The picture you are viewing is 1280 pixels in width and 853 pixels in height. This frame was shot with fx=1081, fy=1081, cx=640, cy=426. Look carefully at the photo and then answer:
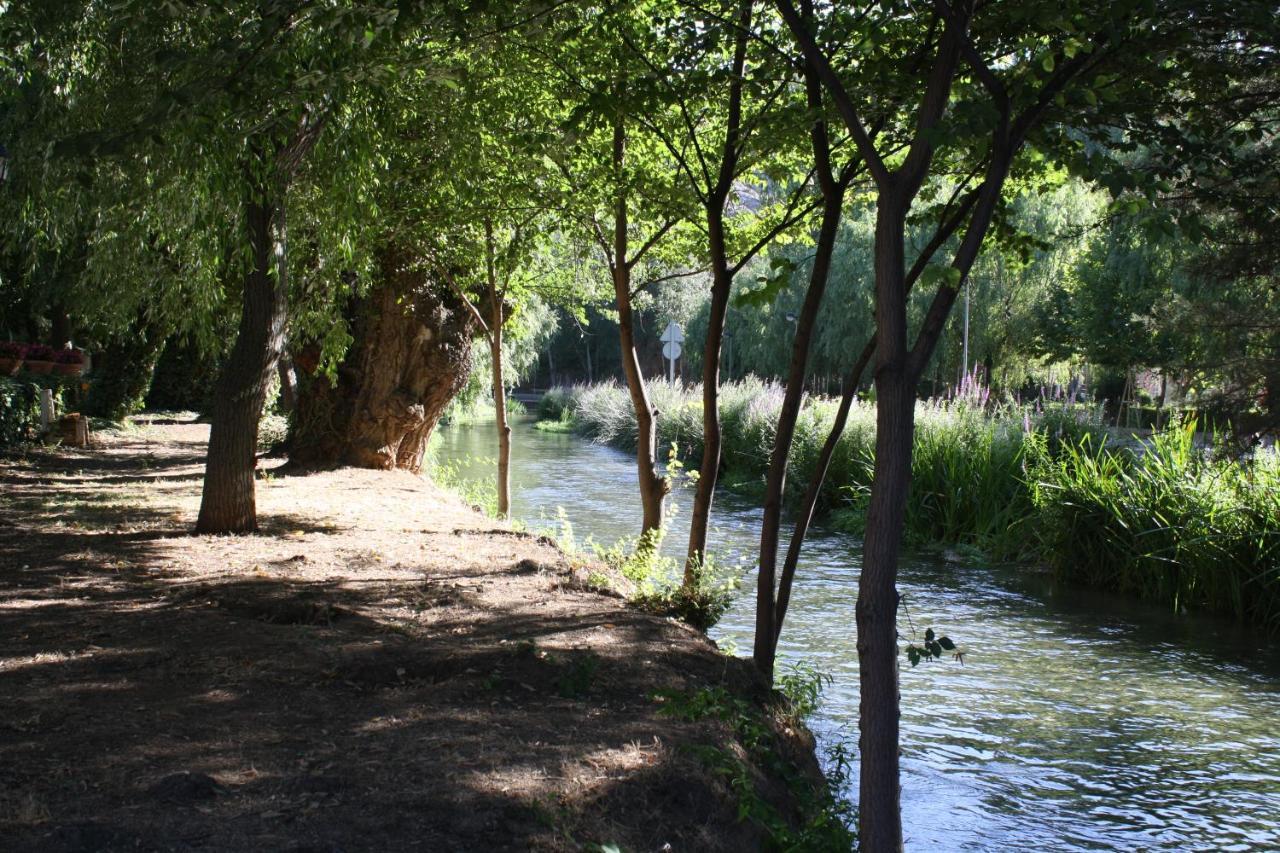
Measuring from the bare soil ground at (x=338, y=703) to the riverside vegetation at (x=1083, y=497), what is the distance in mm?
6169

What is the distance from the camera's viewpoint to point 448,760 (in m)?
3.77

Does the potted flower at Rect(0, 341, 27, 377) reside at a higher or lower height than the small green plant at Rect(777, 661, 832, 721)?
higher

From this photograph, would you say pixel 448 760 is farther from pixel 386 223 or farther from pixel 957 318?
pixel 957 318

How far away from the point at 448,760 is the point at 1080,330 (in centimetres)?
3171

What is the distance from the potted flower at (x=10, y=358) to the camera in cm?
1603

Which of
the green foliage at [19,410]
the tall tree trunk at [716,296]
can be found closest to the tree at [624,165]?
the tall tree trunk at [716,296]

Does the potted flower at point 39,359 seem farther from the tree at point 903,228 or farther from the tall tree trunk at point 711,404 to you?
the tree at point 903,228

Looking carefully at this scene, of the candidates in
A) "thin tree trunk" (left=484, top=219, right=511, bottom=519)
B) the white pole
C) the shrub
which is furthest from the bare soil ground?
the shrub

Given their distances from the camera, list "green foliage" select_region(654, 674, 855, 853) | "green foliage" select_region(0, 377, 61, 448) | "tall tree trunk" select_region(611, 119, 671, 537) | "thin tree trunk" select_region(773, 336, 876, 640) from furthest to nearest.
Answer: "green foliage" select_region(0, 377, 61, 448)
"tall tree trunk" select_region(611, 119, 671, 537)
"thin tree trunk" select_region(773, 336, 876, 640)
"green foliage" select_region(654, 674, 855, 853)

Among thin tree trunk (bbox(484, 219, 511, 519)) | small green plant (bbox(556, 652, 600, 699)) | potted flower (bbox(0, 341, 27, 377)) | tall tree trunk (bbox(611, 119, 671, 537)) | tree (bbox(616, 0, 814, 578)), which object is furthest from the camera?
potted flower (bbox(0, 341, 27, 377))

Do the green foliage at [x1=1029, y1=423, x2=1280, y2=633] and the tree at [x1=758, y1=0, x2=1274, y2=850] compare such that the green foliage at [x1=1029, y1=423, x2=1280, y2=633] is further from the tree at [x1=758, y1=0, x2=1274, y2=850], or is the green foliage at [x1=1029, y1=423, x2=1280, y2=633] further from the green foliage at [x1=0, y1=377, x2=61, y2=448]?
the green foliage at [x1=0, y1=377, x2=61, y2=448]

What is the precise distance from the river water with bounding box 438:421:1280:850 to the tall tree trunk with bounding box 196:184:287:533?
155 inches

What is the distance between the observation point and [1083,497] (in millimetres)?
11758

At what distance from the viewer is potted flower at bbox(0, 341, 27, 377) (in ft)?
52.6
